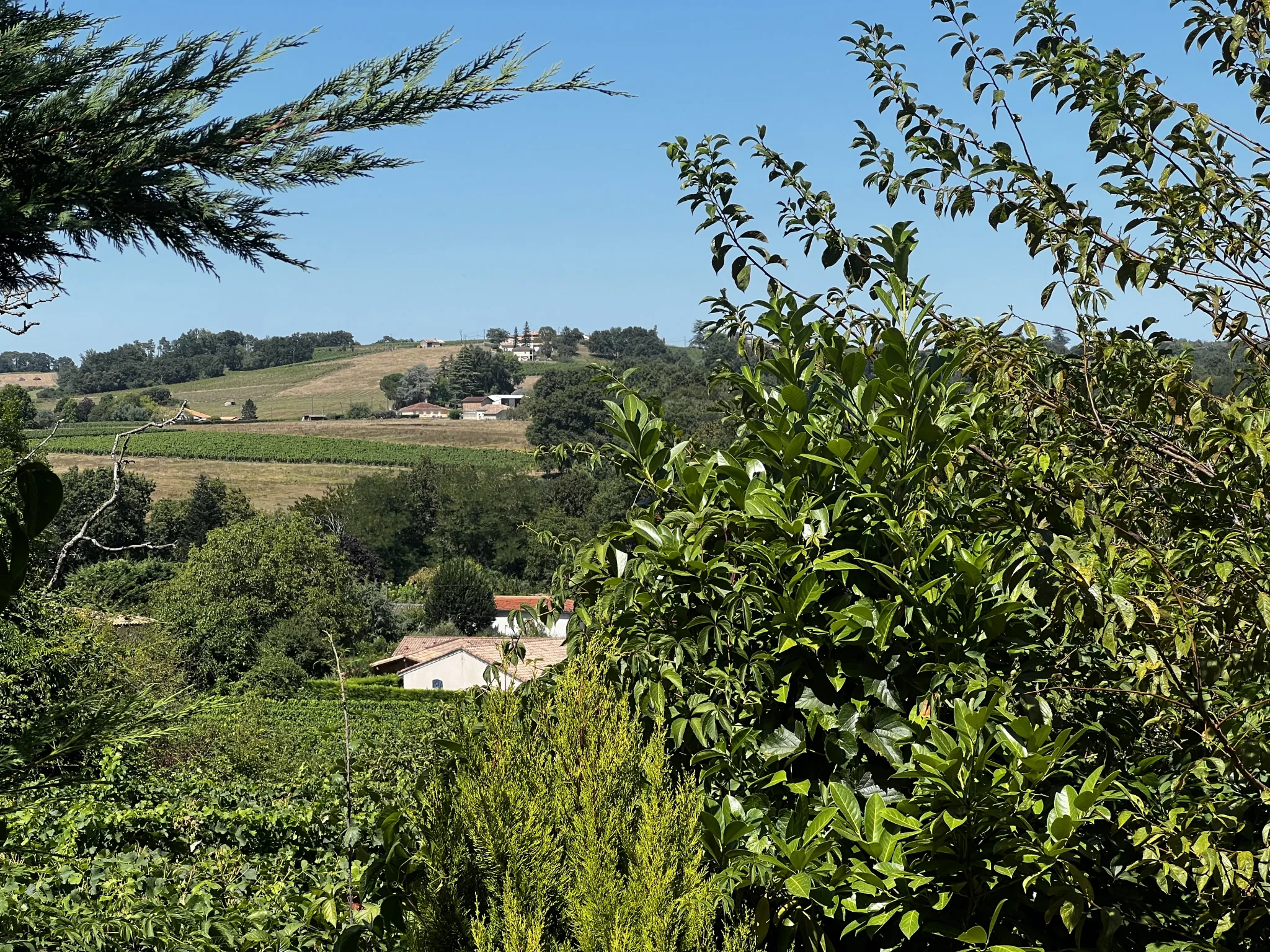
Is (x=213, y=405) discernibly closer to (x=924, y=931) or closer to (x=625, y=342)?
Answer: (x=625, y=342)

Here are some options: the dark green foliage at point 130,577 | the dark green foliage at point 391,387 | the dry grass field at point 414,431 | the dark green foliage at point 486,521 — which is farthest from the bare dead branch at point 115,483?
the dark green foliage at point 391,387

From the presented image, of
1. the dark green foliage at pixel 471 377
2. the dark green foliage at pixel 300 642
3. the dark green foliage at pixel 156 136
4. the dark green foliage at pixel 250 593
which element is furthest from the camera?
the dark green foliage at pixel 471 377

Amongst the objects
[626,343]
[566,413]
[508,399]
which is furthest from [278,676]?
[626,343]

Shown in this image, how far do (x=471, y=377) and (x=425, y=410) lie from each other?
7.15 meters

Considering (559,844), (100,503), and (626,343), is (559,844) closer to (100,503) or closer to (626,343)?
(100,503)

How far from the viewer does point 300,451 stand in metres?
81.6

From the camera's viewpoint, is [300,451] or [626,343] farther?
[626,343]

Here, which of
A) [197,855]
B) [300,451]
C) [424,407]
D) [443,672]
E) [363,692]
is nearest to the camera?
[197,855]

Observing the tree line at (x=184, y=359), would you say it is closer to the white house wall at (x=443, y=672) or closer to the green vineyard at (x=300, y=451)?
the green vineyard at (x=300, y=451)

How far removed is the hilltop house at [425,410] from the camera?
102875 millimetres

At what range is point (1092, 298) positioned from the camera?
122 inches

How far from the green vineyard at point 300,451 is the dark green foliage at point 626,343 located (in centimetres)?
3971

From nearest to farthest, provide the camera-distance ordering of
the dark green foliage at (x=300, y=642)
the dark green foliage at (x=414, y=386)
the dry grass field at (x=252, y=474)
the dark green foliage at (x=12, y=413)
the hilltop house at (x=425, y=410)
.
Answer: the dark green foliage at (x=12, y=413) → the dark green foliage at (x=300, y=642) → the dry grass field at (x=252, y=474) → the hilltop house at (x=425, y=410) → the dark green foliage at (x=414, y=386)

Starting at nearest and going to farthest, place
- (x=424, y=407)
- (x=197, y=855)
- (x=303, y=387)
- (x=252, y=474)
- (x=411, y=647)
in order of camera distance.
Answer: (x=197, y=855)
(x=411, y=647)
(x=252, y=474)
(x=424, y=407)
(x=303, y=387)
